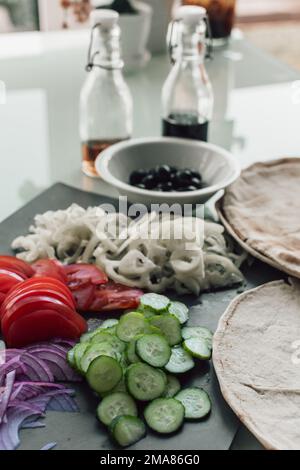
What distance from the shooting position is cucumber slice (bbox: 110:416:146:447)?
4.28 ft

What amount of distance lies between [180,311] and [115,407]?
347 millimetres

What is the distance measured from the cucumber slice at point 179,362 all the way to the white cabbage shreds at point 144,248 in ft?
0.84

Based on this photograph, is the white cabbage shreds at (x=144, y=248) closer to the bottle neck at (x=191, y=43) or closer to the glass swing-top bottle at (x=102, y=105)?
the glass swing-top bottle at (x=102, y=105)

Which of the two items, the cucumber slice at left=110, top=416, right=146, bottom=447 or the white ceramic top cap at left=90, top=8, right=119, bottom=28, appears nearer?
the cucumber slice at left=110, top=416, right=146, bottom=447

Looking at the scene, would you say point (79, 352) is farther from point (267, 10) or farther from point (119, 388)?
point (267, 10)

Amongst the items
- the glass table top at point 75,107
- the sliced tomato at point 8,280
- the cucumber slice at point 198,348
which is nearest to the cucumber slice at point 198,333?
the cucumber slice at point 198,348

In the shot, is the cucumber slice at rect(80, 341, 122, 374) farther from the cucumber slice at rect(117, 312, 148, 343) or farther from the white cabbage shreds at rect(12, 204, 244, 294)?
the white cabbage shreds at rect(12, 204, 244, 294)

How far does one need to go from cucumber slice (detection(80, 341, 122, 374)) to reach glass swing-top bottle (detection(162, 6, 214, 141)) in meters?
0.97

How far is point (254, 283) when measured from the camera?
1793mm

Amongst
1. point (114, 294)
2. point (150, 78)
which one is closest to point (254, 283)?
point (114, 294)

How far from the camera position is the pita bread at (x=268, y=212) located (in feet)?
5.97

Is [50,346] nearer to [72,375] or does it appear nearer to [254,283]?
[72,375]

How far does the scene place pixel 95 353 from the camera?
1.44 m

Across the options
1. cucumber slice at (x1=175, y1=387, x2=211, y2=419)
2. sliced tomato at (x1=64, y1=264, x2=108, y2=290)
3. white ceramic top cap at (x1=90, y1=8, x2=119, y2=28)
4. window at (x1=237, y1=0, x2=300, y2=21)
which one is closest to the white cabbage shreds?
sliced tomato at (x1=64, y1=264, x2=108, y2=290)
